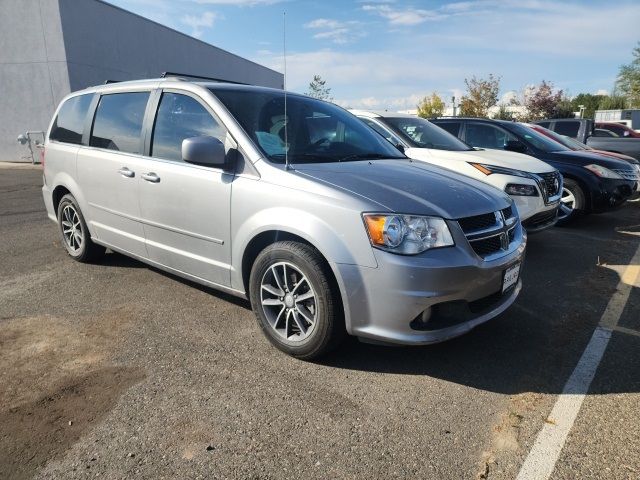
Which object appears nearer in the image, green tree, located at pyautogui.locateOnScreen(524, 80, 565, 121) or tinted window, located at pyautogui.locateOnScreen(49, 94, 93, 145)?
tinted window, located at pyautogui.locateOnScreen(49, 94, 93, 145)

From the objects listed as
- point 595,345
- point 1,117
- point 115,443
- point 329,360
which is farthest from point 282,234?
point 1,117

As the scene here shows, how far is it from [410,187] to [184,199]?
1675mm

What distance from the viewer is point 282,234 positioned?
3.17 metres

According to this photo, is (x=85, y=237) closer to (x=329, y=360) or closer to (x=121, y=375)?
(x=121, y=375)

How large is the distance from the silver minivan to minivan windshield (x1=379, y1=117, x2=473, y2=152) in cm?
254

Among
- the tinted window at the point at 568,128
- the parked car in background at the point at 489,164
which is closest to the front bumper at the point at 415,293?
the parked car in background at the point at 489,164

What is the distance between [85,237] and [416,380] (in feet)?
12.2

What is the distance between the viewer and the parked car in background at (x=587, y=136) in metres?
12.6

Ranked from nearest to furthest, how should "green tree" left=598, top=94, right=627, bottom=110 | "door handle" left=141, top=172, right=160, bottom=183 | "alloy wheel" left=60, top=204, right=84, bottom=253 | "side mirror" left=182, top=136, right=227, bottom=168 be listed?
"side mirror" left=182, top=136, right=227, bottom=168 < "door handle" left=141, top=172, right=160, bottom=183 < "alloy wheel" left=60, top=204, right=84, bottom=253 < "green tree" left=598, top=94, right=627, bottom=110

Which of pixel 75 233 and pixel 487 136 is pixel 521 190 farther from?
pixel 75 233

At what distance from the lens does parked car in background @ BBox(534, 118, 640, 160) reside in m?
12.6

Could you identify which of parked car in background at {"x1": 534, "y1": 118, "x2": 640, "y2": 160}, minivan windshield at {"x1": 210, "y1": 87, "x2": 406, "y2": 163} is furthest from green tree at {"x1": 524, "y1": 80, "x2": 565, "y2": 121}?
minivan windshield at {"x1": 210, "y1": 87, "x2": 406, "y2": 163}

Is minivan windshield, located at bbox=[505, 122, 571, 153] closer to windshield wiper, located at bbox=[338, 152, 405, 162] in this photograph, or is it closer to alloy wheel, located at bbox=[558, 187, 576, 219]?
alloy wheel, located at bbox=[558, 187, 576, 219]

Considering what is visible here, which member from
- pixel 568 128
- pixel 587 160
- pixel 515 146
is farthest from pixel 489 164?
pixel 568 128
